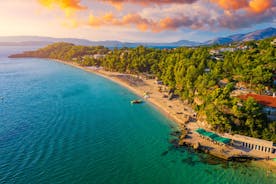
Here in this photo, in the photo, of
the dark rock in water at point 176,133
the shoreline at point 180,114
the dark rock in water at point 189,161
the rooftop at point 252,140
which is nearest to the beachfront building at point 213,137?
the shoreline at point 180,114

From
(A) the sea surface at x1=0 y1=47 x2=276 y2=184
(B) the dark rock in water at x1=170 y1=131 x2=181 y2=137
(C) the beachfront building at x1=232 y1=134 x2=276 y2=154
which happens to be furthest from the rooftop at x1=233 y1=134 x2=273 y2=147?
(B) the dark rock in water at x1=170 y1=131 x2=181 y2=137

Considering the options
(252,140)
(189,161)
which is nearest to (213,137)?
(252,140)

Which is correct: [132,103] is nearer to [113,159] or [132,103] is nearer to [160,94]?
[160,94]

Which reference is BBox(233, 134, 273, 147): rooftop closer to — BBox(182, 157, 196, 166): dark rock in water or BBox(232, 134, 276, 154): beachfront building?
BBox(232, 134, 276, 154): beachfront building

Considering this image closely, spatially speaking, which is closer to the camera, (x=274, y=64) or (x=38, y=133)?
(x=38, y=133)

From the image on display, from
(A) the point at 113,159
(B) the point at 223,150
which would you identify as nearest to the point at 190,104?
(B) the point at 223,150

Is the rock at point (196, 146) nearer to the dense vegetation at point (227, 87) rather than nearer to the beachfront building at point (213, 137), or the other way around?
the beachfront building at point (213, 137)

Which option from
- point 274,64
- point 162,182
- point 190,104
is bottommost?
point 162,182
